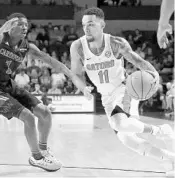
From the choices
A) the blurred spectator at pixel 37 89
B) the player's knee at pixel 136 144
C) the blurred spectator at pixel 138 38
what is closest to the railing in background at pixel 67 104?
the blurred spectator at pixel 37 89

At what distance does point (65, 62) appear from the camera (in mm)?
14586

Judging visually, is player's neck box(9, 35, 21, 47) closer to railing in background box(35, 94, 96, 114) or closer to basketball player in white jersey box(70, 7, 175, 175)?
basketball player in white jersey box(70, 7, 175, 175)

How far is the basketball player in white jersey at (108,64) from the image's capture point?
4191mm

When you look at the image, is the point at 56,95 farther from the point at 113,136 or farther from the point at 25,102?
the point at 25,102

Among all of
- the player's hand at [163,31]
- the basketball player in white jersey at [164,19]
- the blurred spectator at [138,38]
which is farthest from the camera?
the blurred spectator at [138,38]

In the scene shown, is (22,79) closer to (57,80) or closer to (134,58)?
(57,80)

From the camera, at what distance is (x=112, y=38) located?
4406mm

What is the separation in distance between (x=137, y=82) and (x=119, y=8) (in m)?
14.3

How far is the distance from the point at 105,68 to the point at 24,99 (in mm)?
1007

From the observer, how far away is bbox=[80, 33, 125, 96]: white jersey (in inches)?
172

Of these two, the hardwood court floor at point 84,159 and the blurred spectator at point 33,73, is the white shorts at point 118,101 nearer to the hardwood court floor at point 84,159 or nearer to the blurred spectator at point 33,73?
the hardwood court floor at point 84,159

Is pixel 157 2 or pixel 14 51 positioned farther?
pixel 157 2

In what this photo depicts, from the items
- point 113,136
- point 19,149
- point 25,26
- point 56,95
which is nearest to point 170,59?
point 56,95

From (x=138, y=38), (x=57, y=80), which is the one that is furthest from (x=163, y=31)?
(x=138, y=38)
